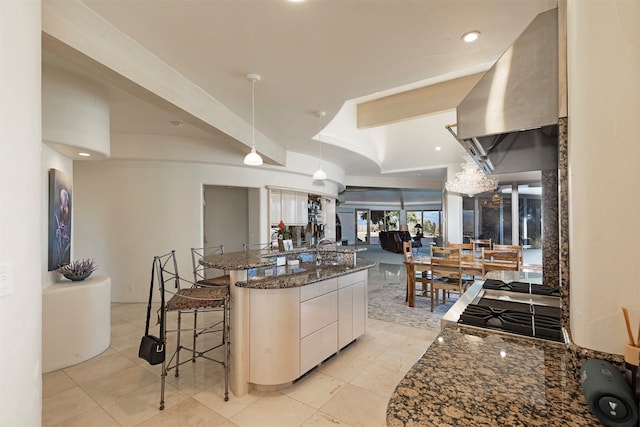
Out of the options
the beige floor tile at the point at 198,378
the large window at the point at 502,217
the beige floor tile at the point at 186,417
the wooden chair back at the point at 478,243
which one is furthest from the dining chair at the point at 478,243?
the beige floor tile at the point at 186,417

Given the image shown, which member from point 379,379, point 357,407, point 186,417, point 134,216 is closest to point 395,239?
point 134,216

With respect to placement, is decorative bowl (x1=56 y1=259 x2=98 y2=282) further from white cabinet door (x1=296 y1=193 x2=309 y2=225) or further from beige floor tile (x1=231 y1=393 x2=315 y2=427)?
white cabinet door (x1=296 y1=193 x2=309 y2=225)

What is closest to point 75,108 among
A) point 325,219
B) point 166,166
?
point 166,166

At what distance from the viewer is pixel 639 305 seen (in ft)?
2.62

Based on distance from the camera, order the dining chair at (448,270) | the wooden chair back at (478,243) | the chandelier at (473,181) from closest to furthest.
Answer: the dining chair at (448,270) → the chandelier at (473,181) → the wooden chair back at (478,243)

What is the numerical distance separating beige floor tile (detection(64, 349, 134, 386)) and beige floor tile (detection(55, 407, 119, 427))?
0.54 meters

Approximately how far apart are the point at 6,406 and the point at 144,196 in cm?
434

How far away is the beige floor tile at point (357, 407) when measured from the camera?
2.10 metres

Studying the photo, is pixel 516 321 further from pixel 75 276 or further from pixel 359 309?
pixel 75 276

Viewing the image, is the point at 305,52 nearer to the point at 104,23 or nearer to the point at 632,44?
the point at 104,23

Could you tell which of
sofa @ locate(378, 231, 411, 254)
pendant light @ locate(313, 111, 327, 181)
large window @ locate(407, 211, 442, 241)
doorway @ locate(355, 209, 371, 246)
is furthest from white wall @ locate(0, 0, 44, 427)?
large window @ locate(407, 211, 442, 241)

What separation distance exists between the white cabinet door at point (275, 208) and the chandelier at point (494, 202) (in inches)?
216

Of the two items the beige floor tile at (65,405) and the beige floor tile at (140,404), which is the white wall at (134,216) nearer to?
the beige floor tile at (65,405)

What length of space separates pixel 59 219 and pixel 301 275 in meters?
2.69
